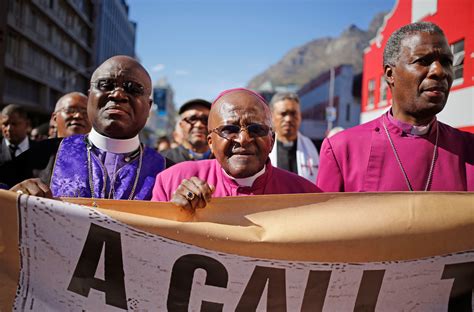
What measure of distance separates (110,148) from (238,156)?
0.82m

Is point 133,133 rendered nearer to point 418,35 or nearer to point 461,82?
point 418,35

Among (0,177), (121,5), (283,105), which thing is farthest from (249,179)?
(121,5)

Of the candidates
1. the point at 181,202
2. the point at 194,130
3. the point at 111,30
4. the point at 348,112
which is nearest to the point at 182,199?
the point at 181,202

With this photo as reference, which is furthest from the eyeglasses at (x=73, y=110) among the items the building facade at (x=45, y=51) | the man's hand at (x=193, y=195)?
the building facade at (x=45, y=51)

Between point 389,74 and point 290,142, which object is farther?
point 290,142

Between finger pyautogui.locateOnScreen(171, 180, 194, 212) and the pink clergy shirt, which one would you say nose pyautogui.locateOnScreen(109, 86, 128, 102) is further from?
finger pyautogui.locateOnScreen(171, 180, 194, 212)

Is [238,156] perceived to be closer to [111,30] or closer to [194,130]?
[194,130]

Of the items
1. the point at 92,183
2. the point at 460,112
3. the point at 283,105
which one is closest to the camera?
the point at 92,183

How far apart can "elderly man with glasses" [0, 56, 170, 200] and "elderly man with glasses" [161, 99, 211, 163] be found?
247 cm

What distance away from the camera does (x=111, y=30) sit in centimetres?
5678

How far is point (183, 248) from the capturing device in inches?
80.5

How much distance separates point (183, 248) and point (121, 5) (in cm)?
6536

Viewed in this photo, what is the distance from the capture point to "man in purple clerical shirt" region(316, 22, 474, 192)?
231 cm

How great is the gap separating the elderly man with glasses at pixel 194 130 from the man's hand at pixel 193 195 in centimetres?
317
